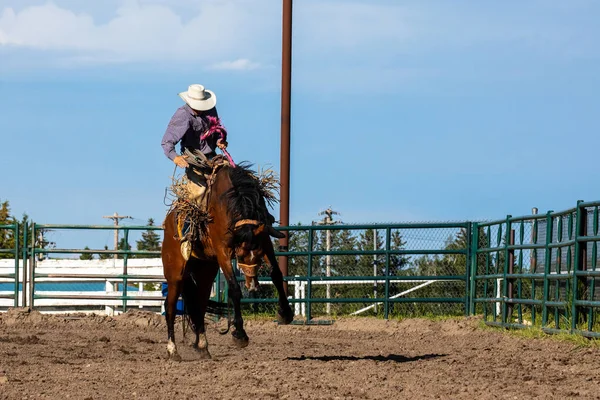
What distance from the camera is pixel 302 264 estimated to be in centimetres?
1861

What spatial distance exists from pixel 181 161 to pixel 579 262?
5.19 meters

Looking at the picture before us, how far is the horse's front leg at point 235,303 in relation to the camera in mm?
9141

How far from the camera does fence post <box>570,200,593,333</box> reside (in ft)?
39.4

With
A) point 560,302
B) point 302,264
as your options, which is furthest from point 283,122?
point 560,302

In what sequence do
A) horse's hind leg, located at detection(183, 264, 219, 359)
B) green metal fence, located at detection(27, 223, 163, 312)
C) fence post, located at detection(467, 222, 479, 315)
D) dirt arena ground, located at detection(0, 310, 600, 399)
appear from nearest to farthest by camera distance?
dirt arena ground, located at detection(0, 310, 600, 399) < horse's hind leg, located at detection(183, 264, 219, 359) < fence post, located at detection(467, 222, 479, 315) < green metal fence, located at detection(27, 223, 163, 312)

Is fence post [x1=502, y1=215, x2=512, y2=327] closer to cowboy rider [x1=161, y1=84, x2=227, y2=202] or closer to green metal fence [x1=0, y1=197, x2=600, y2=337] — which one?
green metal fence [x1=0, y1=197, x2=600, y2=337]

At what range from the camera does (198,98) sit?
10.4 meters

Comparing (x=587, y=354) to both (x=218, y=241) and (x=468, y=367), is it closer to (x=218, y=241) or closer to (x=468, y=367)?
(x=468, y=367)

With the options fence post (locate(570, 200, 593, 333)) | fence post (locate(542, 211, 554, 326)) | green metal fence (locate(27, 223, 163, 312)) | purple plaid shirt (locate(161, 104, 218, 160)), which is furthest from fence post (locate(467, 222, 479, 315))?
purple plaid shirt (locate(161, 104, 218, 160))

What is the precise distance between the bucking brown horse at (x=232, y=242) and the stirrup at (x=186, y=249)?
0.17 feet

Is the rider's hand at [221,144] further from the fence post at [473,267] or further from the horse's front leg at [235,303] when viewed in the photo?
the fence post at [473,267]

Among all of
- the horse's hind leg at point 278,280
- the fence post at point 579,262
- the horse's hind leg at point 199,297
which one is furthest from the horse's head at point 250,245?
the fence post at point 579,262

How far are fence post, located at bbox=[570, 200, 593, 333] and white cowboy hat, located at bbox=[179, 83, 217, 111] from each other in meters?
4.83

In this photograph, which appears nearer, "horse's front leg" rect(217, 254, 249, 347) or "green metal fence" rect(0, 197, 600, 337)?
"horse's front leg" rect(217, 254, 249, 347)
